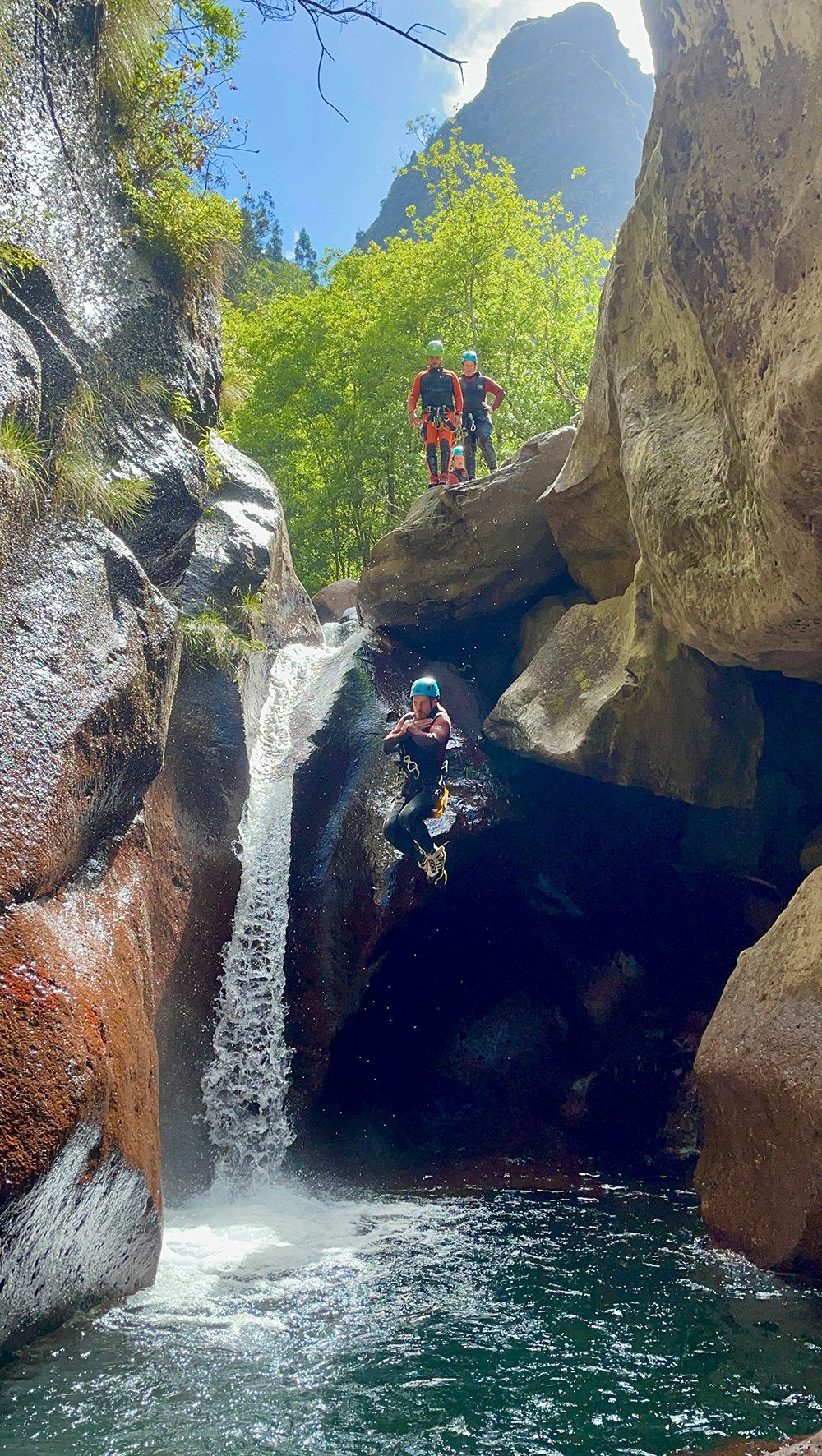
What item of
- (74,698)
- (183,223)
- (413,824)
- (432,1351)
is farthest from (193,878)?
(183,223)

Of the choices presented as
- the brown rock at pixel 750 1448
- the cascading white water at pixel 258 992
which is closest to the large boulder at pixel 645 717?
the cascading white water at pixel 258 992

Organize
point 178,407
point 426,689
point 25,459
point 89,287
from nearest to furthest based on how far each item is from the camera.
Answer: point 25,459 → point 89,287 → point 426,689 → point 178,407

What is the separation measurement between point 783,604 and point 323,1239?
574cm

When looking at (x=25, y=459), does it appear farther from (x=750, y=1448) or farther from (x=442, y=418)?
(x=442, y=418)

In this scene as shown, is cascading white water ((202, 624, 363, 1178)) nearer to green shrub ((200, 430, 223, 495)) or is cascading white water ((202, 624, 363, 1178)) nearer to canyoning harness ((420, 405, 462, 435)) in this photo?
green shrub ((200, 430, 223, 495))

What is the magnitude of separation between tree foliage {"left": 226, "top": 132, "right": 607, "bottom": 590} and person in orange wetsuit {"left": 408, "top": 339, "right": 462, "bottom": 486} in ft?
39.3

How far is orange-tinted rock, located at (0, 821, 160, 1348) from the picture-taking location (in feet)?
17.7

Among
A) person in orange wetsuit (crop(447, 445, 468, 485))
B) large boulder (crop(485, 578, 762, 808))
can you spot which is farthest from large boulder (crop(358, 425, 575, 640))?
large boulder (crop(485, 578, 762, 808))

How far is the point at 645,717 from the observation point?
10195 millimetres

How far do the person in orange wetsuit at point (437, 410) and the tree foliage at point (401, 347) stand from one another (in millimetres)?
11988

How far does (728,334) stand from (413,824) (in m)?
5.20

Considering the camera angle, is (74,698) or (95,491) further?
(95,491)

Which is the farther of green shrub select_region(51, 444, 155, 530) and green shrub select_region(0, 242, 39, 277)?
green shrub select_region(0, 242, 39, 277)

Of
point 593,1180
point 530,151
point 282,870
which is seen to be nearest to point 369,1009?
point 282,870
